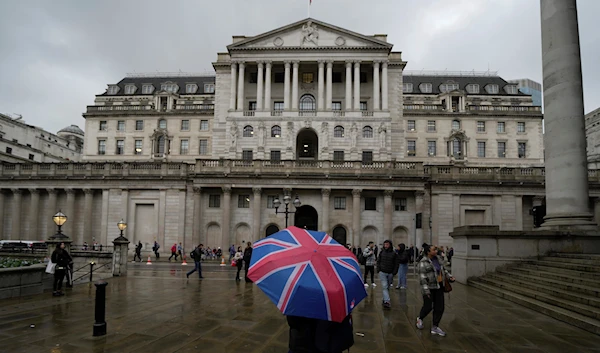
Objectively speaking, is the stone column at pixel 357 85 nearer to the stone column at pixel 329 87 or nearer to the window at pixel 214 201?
the stone column at pixel 329 87

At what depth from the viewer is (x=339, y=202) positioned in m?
39.0

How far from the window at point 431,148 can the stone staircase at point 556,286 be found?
47415mm

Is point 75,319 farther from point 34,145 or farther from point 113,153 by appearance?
point 34,145

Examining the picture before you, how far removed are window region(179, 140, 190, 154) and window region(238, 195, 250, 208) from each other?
27.7m

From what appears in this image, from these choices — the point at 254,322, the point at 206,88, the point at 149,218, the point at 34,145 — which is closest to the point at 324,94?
the point at 149,218

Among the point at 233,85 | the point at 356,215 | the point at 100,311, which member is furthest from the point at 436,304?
the point at 233,85

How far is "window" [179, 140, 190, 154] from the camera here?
63.3 m

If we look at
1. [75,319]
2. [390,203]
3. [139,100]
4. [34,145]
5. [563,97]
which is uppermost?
[139,100]

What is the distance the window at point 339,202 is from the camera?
38906 mm

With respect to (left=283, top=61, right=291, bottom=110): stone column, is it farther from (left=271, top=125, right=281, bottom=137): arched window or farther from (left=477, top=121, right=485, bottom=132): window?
(left=477, top=121, right=485, bottom=132): window

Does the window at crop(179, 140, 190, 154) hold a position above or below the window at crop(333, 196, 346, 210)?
above

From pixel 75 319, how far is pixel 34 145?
82.3 metres

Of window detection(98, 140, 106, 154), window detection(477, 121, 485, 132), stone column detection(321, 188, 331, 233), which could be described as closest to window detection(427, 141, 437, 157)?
window detection(477, 121, 485, 132)

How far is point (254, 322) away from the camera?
9.99 m
